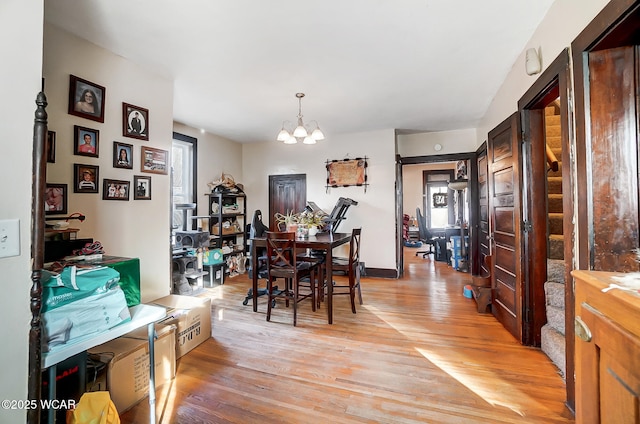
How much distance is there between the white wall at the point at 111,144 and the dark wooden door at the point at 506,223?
3338 millimetres

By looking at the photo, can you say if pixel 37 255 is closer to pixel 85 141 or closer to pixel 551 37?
pixel 85 141

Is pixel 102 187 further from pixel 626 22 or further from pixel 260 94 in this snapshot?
pixel 626 22

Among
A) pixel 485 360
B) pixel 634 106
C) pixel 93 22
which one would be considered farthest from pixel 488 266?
pixel 93 22

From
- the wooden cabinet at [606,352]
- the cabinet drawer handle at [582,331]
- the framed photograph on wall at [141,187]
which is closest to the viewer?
the wooden cabinet at [606,352]

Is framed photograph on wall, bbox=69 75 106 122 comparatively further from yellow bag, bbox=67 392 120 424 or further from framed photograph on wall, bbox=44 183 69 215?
yellow bag, bbox=67 392 120 424

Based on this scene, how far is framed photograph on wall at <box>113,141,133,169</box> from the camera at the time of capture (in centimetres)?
232

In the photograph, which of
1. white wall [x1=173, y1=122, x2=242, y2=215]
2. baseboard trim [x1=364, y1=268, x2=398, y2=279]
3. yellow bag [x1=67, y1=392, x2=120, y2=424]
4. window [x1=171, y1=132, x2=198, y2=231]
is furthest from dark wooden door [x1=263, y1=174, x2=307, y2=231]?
yellow bag [x1=67, y1=392, x2=120, y2=424]

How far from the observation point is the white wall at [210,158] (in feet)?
15.6

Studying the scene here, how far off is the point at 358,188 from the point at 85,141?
12.8 ft

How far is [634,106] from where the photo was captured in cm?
125

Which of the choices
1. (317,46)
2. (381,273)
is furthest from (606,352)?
(381,273)

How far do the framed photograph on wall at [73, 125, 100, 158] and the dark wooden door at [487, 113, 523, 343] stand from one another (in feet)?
11.7

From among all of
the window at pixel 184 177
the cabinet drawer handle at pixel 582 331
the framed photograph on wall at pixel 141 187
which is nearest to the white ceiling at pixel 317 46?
the window at pixel 184 177

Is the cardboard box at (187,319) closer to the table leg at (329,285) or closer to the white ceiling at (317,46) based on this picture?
the table leg at (329,285)
